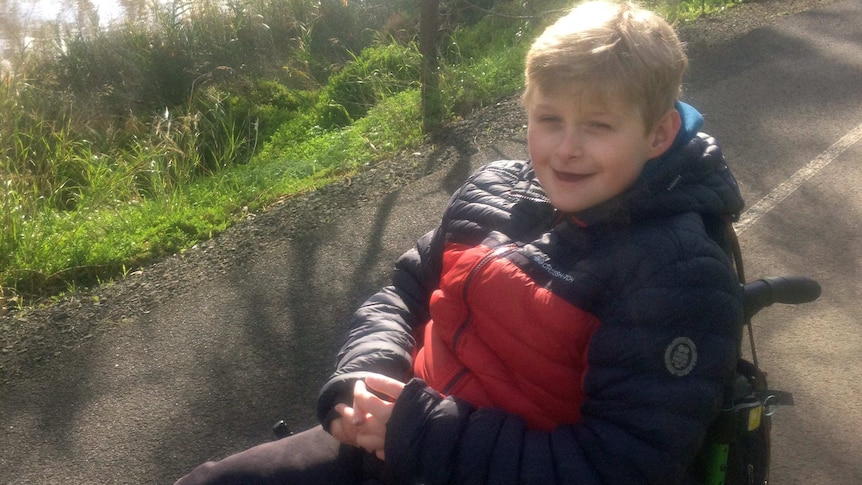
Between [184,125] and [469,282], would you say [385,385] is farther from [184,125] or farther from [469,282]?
[184,125]

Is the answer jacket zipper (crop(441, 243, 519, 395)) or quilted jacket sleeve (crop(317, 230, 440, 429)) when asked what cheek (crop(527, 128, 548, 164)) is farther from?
quilted jacket sleeve (crop(317, 230, 440, 429))

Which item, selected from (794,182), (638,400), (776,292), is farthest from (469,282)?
(794,182)

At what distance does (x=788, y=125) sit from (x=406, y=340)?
13.4 ft

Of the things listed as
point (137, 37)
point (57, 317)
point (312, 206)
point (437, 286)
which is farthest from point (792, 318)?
point (137, 37)

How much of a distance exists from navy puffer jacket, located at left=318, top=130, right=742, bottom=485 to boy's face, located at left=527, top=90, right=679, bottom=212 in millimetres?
41

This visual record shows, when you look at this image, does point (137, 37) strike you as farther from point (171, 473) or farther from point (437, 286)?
point (437, 286)

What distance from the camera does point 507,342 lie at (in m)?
1.99

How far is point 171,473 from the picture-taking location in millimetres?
3135

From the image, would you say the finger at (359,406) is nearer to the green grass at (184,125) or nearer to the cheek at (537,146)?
the cheek at (537,146)

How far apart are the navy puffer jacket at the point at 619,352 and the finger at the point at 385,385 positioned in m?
0.10

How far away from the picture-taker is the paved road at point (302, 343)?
126 inches

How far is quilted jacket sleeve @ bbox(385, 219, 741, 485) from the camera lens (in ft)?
5.69

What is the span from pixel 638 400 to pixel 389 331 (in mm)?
845

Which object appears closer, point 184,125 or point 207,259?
point 207,259
